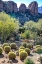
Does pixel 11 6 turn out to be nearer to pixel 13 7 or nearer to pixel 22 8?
pixel 13 7

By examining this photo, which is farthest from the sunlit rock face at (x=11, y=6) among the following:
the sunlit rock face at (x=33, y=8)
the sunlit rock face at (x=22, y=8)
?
the sunlit rock face at (x=33, y=8)

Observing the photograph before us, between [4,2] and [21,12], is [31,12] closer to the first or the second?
[21,12]

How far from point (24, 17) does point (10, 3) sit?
17.7m

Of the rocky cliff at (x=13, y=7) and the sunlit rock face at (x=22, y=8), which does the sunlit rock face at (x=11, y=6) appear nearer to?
the rocky cliff at (x=13, y=7)

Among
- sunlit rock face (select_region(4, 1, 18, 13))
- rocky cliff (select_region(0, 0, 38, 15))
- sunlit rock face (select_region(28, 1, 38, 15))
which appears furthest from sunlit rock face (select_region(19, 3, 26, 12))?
sunlit rock face (select_region(28, 1, 38, 15))

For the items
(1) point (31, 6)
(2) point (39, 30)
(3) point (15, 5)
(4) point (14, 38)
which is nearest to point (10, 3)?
(3) point (15, 5)

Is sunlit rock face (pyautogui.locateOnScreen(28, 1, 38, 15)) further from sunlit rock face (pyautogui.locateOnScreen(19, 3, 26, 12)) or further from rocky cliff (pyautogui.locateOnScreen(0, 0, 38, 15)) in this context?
sunlit rock face (pyautogui.locateOnScreen(19, 3, 26, 12))

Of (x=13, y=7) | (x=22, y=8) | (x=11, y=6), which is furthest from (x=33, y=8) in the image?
(x=11, y=6)

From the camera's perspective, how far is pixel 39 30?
44.2 m

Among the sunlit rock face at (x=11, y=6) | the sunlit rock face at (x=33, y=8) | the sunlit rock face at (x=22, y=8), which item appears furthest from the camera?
the sunlit rock face at (x=33, y=8)

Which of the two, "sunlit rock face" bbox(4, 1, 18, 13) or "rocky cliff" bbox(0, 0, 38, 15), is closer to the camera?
"rocky cliff" bbox(0, 0, 38, 15)

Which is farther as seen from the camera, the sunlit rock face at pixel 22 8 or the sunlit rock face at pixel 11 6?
the sunlit rock face at pixel 22 8

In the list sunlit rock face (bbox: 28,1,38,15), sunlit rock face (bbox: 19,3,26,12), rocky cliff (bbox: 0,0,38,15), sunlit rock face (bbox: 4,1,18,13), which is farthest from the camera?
sunlit rock face (bbox: 28,1,38,15)

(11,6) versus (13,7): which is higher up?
(11,6)
